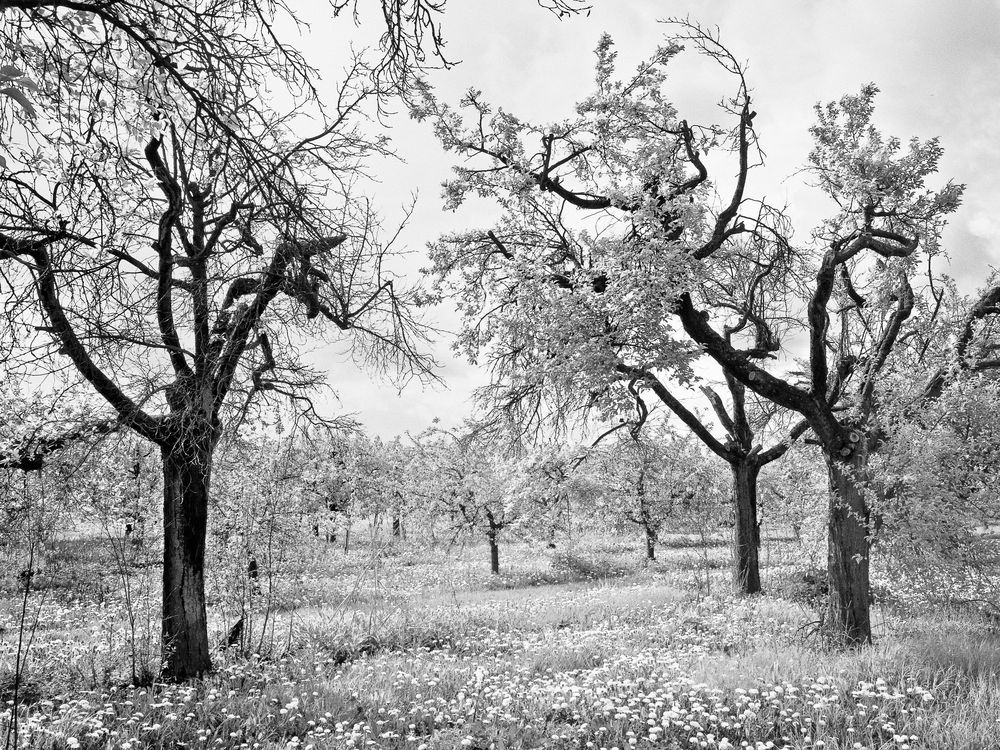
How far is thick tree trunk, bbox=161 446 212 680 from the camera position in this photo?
8578 mm

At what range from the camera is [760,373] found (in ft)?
35.5

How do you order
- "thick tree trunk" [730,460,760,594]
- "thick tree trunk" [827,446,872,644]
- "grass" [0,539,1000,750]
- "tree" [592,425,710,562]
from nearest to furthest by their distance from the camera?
1. "grass" [0,539,1000,750]
2. "thick tree trunk" [827,446,872,644]
3. "thick tree trunk" [730,460,760,594]
4. "tree" [592,425,710,562]

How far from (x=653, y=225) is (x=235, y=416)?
7.16m

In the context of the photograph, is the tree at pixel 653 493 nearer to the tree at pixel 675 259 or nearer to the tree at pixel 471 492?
the tree at pixel 471 492

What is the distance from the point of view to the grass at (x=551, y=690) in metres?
6.00

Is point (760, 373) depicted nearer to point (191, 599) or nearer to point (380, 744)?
point (380, 744)

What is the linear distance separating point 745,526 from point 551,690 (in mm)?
11518

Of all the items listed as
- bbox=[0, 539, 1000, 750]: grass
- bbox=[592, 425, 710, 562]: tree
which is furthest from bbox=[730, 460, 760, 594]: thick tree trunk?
bbox=[592, 425, 710, 562]: tree

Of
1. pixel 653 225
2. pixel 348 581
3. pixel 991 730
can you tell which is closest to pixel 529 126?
pixel 653 225

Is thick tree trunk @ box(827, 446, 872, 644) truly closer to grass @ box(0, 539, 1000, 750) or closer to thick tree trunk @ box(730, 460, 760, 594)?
grass @ box(0, 539, 1000, 750)

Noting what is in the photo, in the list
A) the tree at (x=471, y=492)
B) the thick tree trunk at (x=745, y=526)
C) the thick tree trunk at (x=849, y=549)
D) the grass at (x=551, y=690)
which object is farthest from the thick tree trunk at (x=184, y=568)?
the tree at (x=471, y=492)

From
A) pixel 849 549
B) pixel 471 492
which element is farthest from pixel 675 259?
pixel 471 492

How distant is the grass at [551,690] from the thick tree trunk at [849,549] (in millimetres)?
591

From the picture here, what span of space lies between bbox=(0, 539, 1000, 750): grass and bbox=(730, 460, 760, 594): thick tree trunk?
3657 mm
